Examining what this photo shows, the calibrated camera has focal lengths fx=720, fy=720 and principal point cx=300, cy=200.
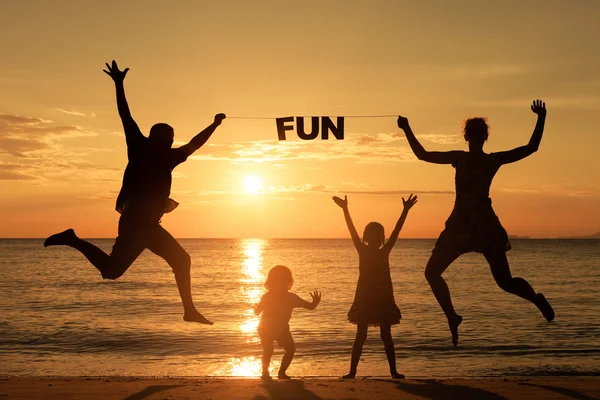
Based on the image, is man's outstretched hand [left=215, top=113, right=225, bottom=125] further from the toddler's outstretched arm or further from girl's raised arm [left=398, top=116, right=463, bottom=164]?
the toddler's outstretched arm

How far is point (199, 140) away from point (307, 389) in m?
3.12

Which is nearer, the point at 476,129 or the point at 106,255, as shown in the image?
the point at 106,255

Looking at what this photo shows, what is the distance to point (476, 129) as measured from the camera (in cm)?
827

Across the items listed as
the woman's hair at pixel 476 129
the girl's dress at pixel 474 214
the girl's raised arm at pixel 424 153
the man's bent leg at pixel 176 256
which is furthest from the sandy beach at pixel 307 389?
the woman's hair at pixel 476 129

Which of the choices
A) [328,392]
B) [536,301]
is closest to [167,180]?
[328,392]

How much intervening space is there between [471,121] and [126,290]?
123ft

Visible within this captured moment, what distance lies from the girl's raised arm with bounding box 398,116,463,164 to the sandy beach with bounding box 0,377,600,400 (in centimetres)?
260

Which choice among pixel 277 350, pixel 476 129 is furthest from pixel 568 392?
pixel 277 350

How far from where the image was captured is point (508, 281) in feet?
26.5

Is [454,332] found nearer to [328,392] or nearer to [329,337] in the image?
[328,392]

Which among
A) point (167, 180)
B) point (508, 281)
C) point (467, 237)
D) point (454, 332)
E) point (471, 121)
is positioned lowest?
point (454, 332)

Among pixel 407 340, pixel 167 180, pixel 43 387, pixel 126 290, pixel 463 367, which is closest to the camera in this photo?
pixel 167 180

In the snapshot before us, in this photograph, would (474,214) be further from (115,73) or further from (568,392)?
(115,73)

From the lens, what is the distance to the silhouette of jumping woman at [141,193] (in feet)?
25.6
